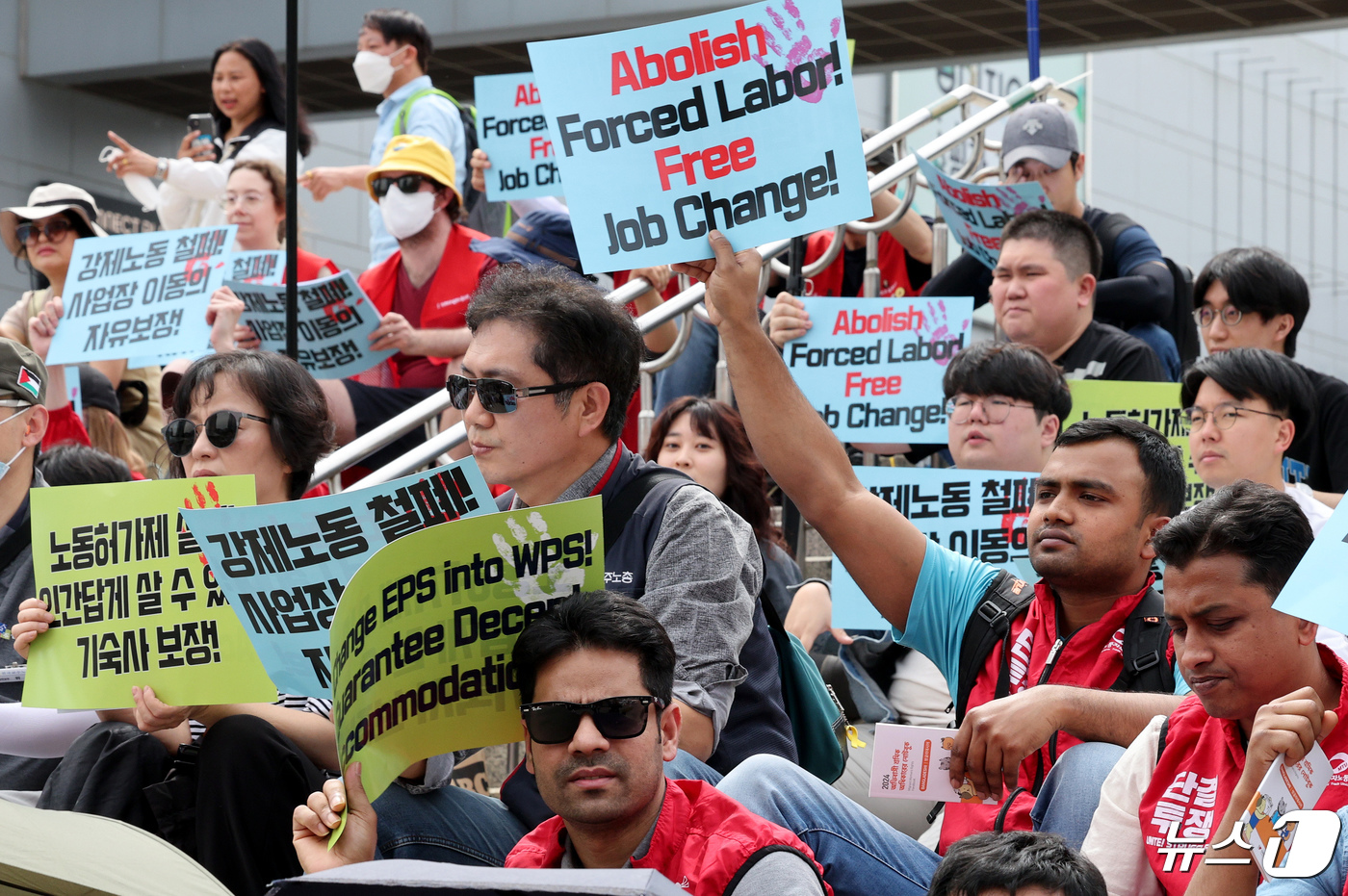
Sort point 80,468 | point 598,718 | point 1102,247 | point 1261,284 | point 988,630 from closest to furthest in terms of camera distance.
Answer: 1. point 598,718
2. point 988,630
3. point 80,468
4. point 1261,284
5. point 1102,247

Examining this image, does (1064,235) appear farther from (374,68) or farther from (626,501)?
(374,68)

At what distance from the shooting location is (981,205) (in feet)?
20.9

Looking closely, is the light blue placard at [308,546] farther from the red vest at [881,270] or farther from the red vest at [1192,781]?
the red vest at [881,270]

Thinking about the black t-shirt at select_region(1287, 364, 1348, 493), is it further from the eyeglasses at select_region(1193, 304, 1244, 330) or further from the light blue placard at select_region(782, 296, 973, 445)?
the light blue placard at select_region(782, 296, 973, 445)

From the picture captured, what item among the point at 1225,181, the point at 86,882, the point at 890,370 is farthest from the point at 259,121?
the point at 1225,181

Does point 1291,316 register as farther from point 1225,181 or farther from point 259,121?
point 1225,181

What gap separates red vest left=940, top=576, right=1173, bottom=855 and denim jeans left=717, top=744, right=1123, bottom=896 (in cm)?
23

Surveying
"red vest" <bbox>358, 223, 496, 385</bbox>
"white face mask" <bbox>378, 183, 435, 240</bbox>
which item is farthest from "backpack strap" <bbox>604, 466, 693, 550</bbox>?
"white face mask" <bbox>378, 183, 435, 240</bbox>

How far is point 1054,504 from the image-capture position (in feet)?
12.5

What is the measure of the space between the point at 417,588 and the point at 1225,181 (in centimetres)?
2384

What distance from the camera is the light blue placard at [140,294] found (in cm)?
639

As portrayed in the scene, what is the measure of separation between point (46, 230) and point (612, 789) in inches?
196

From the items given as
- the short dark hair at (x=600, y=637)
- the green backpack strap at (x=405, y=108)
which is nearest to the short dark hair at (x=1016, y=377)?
the short dark hair at (x=600, y=637)

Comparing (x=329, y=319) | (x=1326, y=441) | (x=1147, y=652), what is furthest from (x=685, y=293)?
(x=1147, y=652)
